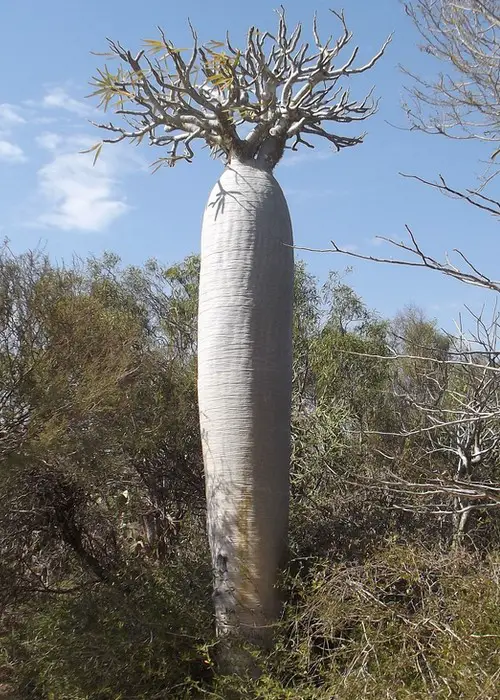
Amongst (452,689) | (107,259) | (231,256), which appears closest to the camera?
(452,689)

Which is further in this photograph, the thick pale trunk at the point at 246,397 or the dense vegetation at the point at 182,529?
the thick pale trunk at the point at 246,397

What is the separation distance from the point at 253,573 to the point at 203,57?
3.14 meters

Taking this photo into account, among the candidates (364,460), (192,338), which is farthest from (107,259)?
(364,460)

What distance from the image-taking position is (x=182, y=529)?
18.9ft

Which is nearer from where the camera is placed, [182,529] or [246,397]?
[246,397]

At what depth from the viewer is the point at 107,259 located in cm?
1062

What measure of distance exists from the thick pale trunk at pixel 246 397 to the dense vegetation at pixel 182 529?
0.21 meters

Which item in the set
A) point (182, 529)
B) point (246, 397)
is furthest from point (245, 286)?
point (182, 529)

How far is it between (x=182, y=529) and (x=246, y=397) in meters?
2.14

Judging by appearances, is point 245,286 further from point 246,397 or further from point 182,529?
point 182,529

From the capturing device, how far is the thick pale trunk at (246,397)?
3.98 meters

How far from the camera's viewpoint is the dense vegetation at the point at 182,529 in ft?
10.9

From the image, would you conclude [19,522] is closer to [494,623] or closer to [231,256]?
[231,256]

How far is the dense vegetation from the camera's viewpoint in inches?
131
